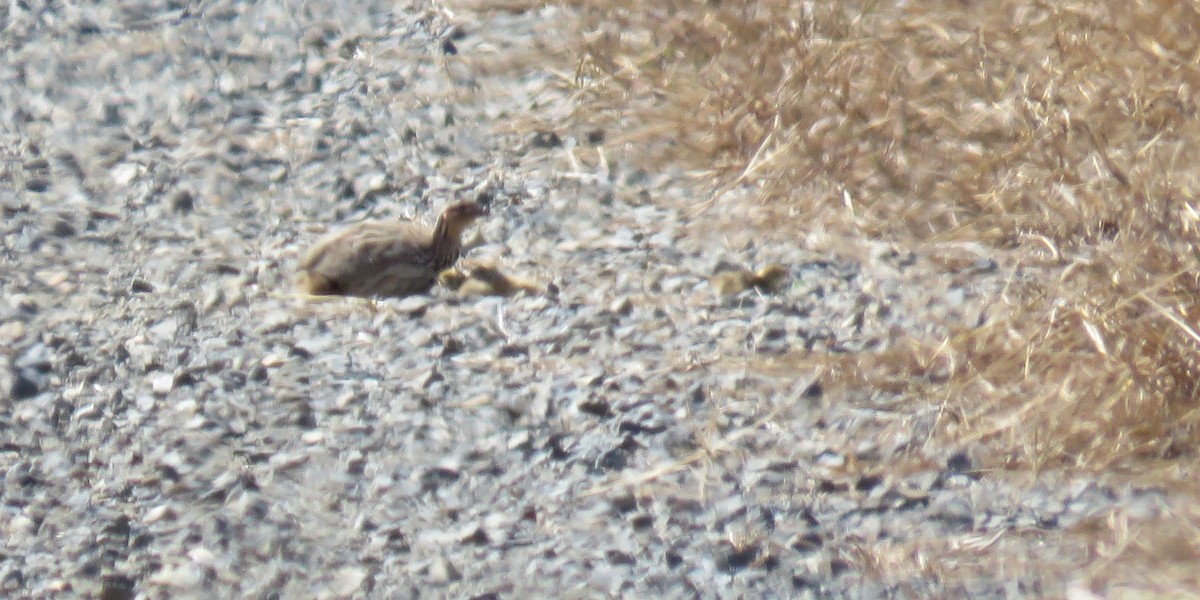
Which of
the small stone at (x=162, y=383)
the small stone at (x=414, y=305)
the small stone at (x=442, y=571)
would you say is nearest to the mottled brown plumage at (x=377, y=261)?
the small stone at (x=414, y=305)

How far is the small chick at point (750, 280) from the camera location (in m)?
4.32

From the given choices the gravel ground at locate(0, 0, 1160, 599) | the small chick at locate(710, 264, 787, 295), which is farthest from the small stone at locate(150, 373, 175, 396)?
the small chick at locate(710, 264, 787, 295)

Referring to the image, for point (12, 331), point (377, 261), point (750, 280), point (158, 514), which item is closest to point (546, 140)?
point (377, 261)

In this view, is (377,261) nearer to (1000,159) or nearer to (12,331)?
(12,331)

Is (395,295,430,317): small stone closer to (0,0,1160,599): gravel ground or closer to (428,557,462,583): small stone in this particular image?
(0,0,1160,599): gravel ground

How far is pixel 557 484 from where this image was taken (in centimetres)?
372

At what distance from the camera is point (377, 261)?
4457mm

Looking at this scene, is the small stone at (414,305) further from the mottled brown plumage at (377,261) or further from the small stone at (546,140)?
the small stone at (546,140)

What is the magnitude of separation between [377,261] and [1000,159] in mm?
1617

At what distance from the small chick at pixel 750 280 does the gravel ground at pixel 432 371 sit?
4cm

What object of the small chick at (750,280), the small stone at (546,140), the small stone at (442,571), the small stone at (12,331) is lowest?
the small chick at (750,280)

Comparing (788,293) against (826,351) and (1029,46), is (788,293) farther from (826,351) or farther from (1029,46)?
(1029,46)

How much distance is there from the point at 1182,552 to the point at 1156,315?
55cm

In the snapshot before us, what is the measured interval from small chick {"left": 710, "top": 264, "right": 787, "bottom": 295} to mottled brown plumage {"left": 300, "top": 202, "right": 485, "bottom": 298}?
71cm
